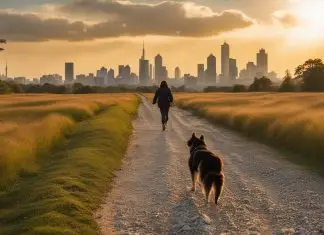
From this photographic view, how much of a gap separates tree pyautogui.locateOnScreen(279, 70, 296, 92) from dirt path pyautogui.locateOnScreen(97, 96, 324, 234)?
107 meters

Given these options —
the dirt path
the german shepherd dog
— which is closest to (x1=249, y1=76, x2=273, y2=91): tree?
the dirt path

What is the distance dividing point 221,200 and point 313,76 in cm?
10704

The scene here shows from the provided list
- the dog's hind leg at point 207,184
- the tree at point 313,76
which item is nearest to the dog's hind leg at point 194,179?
the dog's hind leg at point 207,184

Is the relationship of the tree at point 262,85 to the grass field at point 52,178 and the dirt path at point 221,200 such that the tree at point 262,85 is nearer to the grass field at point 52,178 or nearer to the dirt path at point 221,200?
the grass field at point 52,178

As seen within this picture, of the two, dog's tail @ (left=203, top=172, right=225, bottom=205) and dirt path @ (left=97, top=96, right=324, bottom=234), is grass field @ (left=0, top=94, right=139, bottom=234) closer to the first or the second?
dirt path @ (left=97, top=96, right=324, bottom=234)

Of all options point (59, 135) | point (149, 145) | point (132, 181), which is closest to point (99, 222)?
point (132, 181)

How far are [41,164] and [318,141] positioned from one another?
38.8 feet

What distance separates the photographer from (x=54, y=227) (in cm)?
863

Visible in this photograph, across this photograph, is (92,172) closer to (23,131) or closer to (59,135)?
(23,131)

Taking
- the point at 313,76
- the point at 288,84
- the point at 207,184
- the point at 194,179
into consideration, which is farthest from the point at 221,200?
the point at 288,84

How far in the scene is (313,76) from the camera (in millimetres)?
110875

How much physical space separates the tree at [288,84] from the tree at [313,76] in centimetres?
427

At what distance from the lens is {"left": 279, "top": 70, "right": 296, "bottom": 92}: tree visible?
12119 centimetres

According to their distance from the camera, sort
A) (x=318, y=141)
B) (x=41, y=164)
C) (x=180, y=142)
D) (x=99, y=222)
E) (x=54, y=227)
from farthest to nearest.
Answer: (x=180, y=142) → (x=318, y=141) → (x=41, y=164) → (x=99, y=222) → (x=54, y=227)
